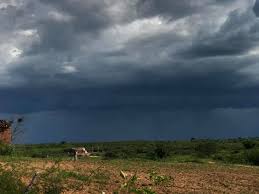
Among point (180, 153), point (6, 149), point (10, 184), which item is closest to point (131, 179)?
point (10, 184)

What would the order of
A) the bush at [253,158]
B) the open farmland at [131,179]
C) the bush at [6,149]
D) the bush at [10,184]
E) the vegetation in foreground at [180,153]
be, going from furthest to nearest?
the bush at [253,158], the vegetation in foreground at [180,153], the bush at [6,149], the open farmland at [131,179], the bush at [10,184]

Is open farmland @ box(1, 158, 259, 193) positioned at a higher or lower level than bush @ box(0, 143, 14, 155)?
lower

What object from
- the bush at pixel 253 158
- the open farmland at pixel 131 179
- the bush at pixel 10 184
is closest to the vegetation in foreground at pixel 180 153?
the bush at pixel 253 158

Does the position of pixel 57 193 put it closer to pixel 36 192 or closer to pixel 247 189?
pixel 36 192

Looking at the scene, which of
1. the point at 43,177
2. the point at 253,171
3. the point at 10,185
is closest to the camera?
the point at 10,185

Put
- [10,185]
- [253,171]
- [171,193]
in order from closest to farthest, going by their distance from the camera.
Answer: [10,185] < [171,193] < [253,171]

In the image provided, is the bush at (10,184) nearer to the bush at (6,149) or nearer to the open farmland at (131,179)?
the open farmland at (131,179)

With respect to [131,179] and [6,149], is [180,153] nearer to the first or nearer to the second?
[6,149]

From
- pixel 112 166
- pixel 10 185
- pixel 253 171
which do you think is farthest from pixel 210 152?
pixel 10 185

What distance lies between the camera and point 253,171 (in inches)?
1224

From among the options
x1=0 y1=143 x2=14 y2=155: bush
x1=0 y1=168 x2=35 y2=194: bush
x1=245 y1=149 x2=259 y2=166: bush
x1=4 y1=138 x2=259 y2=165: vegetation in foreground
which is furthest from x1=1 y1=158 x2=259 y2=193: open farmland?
x1=245 y1=149 x2=259 y2=166: bush

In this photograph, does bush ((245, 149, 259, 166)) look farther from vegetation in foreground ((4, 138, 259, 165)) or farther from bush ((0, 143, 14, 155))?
bush ((0, 143, 14, 155))

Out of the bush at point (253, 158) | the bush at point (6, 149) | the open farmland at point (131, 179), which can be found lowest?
the open farmland at point (131, 179)

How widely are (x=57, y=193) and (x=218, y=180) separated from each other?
901 cm
